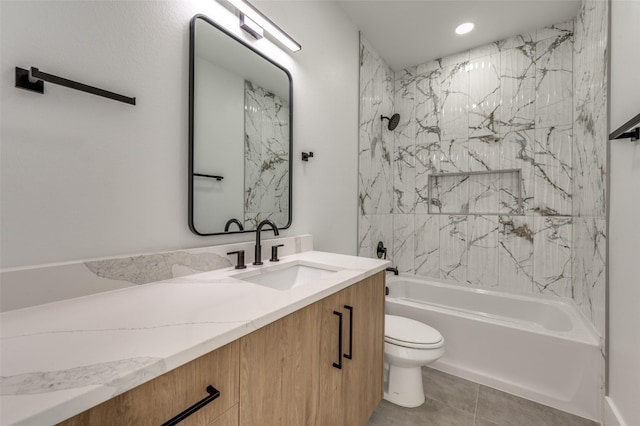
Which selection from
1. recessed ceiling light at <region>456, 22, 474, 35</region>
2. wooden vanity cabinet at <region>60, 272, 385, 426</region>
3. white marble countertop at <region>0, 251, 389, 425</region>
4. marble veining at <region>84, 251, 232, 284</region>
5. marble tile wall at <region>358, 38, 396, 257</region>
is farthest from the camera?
marble tile wall at <region>358, 38, 396, 257</region>

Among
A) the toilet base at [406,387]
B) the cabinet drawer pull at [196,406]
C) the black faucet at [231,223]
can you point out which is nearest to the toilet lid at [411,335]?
the toilet base at [406,387]

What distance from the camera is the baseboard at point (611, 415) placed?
1.29 m

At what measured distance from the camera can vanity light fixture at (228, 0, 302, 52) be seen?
4.20 ft

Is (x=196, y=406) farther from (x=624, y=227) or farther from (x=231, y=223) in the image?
(x=624, y=227)

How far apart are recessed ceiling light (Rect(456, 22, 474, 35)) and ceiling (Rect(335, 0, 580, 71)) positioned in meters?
0.04

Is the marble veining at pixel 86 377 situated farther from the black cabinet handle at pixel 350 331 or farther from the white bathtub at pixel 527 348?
the white bathtub at pixel 527 348

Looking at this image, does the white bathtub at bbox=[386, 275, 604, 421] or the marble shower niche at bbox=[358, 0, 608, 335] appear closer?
the white bathtub at bbox=[386, 275, 604, 421]

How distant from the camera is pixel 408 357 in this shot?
5.08ft

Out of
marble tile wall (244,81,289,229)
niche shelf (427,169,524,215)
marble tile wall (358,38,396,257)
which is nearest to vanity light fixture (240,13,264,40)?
marble tile wall (244,81,289,229)

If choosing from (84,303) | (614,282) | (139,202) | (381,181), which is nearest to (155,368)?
(84,303)

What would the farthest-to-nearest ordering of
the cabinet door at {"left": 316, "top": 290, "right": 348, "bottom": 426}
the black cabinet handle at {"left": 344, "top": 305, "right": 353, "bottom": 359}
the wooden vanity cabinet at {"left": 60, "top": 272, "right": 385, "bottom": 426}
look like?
1. the black cabinet handle at {"left": 344, "top": 305, "right": 353, "bottom": 359}
2. the cabinet door at {"left": 316, "top": 290, "right": 348, "bottom": 426}
3. the wooden vanity cabinet at {"left": 60, "top": 272, "right": 385, "bottom": 426}

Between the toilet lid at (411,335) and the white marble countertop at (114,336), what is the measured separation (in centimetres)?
86

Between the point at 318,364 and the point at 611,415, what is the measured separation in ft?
5.40

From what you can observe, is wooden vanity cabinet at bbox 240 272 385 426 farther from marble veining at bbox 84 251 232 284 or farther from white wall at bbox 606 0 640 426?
white wall at bbox 606 0 640 426
